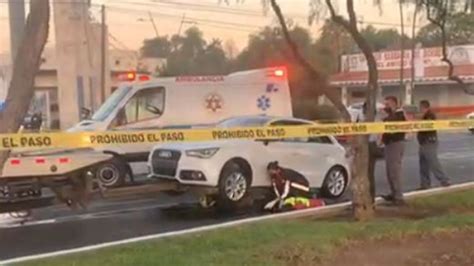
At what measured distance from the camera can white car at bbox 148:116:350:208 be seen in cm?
1289

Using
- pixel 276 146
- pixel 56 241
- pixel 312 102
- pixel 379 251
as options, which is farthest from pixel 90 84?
pixel 379 251

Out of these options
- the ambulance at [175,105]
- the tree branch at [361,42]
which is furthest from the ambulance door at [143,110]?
the tree branch at [361,42]

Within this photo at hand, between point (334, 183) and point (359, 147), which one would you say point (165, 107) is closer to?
point (334, 183)

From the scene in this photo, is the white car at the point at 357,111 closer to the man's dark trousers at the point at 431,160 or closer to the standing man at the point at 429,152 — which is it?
the standing man at the point at 429,152

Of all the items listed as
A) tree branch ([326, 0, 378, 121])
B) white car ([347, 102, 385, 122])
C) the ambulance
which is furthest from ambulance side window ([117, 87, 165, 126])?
tree branch ([326, 0, 378, 121])

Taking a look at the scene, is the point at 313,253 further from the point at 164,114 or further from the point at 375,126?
the point at 164,114

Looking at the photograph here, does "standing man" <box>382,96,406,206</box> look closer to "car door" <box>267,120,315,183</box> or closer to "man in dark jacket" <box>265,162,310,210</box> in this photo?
"man in dark jacket" <box>265,162,310,210</box>

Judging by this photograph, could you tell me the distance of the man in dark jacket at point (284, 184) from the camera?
12547 millimetres

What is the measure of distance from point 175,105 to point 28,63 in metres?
9.94

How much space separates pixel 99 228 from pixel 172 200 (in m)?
3.19

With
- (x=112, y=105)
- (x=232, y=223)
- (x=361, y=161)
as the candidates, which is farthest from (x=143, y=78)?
(x=361, y=161)

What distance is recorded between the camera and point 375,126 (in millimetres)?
Answer: 11539

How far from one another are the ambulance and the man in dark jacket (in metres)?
3.49

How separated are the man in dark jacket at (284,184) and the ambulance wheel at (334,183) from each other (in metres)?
0.75
